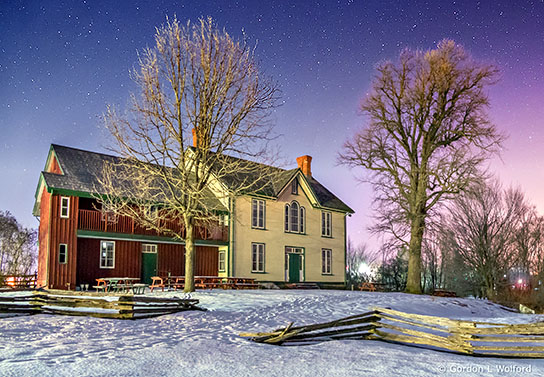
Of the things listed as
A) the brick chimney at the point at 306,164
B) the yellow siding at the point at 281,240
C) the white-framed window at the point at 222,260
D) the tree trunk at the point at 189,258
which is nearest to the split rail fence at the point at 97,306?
the tree trunk at the point at 189,258

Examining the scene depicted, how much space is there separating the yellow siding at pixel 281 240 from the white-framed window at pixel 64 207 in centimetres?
937

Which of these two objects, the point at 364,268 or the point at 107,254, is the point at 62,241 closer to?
the point at 107,254

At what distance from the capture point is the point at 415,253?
99.8 ft

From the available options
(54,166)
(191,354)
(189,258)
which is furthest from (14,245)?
(191,354)

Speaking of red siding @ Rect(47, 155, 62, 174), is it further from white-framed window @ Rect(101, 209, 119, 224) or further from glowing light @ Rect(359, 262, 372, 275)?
glowing light @ Rect(359, 262, 372, 275)

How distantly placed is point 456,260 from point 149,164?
27943mm

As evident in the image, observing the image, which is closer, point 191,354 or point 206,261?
point 191,354

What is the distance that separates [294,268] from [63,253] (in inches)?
586

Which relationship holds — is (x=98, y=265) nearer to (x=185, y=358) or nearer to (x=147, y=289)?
(x=147, y=289)

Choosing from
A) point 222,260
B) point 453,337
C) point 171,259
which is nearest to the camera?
point 453,337

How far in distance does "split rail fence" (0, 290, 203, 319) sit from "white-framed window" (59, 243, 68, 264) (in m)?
8.18

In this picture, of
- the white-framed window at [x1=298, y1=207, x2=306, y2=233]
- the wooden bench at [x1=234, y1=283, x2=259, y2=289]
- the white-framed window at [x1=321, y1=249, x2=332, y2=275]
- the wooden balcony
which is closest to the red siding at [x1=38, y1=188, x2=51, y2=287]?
the wooden balcony

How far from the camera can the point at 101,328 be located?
13.0 metres

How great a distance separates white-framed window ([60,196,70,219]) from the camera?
978 inches
